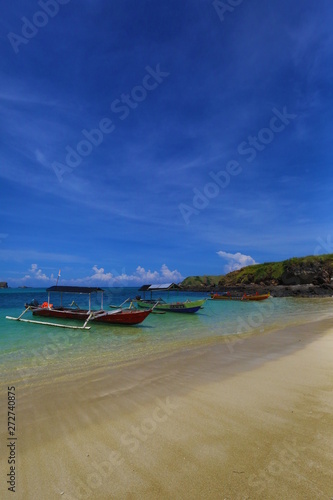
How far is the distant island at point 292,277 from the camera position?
69294 millimetres

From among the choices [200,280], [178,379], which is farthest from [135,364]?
[200,280]

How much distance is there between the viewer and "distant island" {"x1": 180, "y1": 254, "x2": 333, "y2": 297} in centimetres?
6929

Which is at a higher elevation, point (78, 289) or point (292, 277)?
point (292, 277)

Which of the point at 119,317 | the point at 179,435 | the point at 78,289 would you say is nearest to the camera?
the point at 179,435

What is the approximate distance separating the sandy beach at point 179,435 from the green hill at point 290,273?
75.1 meters

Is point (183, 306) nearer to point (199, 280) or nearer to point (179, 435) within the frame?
point (179, 435)

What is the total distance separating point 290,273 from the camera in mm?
→ 81875

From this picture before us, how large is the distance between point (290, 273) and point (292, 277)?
151 cm

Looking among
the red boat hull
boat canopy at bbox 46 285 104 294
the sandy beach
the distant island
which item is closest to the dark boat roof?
boat canopy at bbox 46 285 104 294

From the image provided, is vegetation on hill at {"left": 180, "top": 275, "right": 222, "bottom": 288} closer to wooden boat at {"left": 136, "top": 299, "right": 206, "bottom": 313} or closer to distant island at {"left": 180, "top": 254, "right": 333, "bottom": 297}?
distant island at {"left": 180, "top": 254, "right": 333, "bottom": 297}

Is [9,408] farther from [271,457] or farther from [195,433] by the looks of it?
[271,457]

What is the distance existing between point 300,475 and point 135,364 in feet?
24.9

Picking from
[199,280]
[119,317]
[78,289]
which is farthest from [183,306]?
[199,280]

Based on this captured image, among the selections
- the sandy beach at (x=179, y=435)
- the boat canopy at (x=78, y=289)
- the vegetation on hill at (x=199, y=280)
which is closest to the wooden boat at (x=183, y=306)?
the boat canopy at (x=78, y=289)
